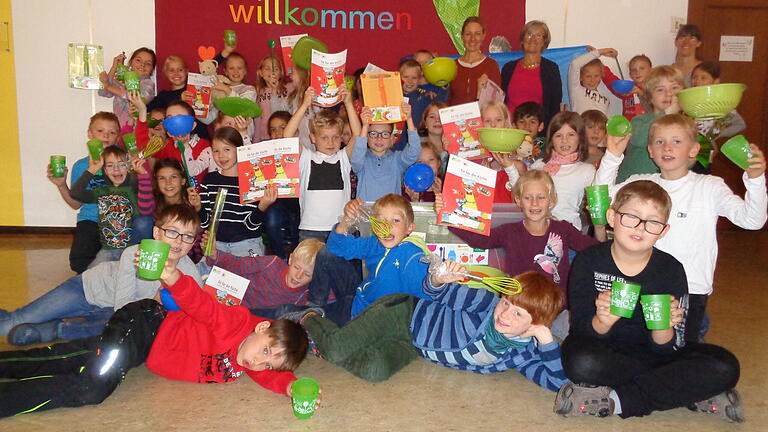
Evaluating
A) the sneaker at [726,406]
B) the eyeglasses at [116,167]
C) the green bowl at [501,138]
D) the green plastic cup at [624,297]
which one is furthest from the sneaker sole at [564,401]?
the eyeglasses at [116,167]

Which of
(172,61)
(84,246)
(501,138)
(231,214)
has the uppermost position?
(172,61)

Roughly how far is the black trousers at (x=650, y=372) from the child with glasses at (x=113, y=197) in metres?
2.81

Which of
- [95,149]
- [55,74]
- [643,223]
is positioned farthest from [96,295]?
[55,74]

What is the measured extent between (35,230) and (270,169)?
12.0 feet

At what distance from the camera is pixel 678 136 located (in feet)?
9.93

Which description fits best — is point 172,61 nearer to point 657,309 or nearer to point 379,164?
point 379,164

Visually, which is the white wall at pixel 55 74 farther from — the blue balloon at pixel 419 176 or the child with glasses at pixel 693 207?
the child with glasses at pixel 693 207

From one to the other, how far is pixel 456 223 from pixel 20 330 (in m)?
2.26

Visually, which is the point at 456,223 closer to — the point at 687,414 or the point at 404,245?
the point at 404,245

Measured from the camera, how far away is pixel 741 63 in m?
6.99

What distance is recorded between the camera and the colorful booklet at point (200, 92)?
5422mm

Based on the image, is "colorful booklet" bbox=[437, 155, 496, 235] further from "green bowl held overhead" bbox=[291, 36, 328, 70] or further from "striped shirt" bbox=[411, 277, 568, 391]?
"green bowl held overhead" bbox=[291, 36, 328, 70]

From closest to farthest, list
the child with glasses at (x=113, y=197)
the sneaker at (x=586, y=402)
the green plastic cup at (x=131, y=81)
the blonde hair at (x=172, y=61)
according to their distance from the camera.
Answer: the sneaker at (x=586, y=402) < the child with glasses at (x=113, y=197) < the green plastic cup at (x=131, y=81) < the blonde hair at (x=172, y=61)

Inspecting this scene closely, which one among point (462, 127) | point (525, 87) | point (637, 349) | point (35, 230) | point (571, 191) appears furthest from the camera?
point (35, 230)
